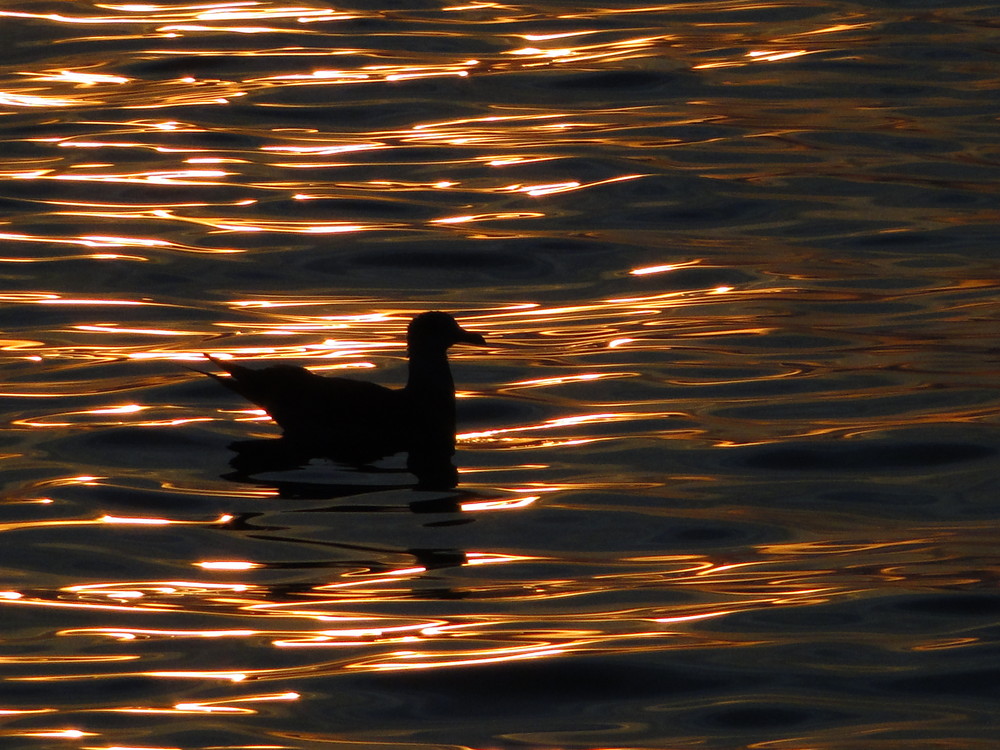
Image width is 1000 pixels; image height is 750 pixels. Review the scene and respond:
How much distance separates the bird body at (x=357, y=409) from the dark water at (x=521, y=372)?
237mm

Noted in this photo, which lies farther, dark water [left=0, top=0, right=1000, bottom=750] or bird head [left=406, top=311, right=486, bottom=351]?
bird head [left=406, top=311, right=486, bottom=351]

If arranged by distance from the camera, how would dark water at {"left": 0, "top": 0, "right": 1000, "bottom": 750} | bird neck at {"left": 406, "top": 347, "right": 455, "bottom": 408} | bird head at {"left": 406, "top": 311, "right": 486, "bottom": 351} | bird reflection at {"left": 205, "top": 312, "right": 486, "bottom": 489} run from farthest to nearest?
bird head at {"left": 406, "top": 311, "right": 486, "bottom": 351}
bird neck at {"left": 406, "top": 347, "right": 455, "bottom": 408}
bird reflection at {"left": 205, "top": 312, "right": 486, "bottom": 489}
dark water at {"left": 0, "top": 0, "right": 1000, "bottom": 750}

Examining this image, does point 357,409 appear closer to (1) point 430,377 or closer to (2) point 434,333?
(1) point 430,377

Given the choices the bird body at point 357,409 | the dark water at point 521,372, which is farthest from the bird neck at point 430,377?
the dark water at point 521,372

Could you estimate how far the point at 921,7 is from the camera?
26547 mm

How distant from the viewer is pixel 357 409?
11.5m

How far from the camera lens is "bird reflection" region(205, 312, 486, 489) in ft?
37.3

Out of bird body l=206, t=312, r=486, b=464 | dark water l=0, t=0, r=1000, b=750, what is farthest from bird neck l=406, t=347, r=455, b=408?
dark water l=0, t=0, r=1000, b=750

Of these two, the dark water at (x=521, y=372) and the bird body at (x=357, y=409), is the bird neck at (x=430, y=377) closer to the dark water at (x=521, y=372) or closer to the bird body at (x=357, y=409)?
the bird body at (x=357, y=409)

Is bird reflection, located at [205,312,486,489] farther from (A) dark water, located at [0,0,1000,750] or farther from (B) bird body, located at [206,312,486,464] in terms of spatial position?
(A) dark water, located at [0,0,1000,750]

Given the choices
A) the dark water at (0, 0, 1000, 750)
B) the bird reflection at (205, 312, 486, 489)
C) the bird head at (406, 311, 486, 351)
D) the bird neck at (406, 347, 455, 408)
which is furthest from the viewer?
the bird head at (406, 311, 486, 351)

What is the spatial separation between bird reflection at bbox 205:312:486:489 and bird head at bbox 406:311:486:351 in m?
0.12

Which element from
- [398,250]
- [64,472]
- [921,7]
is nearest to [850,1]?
[921,7]

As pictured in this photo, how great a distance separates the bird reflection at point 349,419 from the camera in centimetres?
1138
